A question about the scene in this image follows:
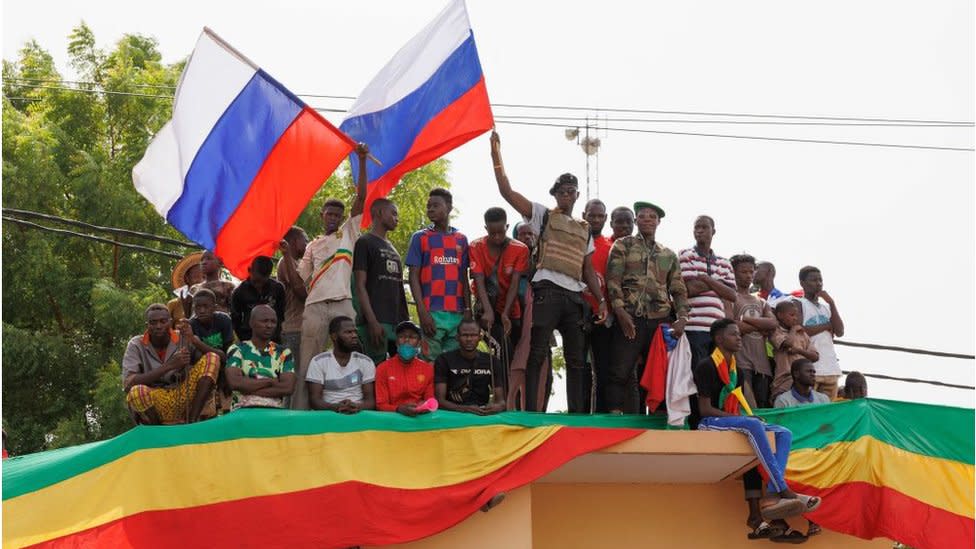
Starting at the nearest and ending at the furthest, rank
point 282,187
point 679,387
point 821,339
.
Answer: point 282,187, point 679,387, point 821,339

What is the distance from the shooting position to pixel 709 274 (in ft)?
39.8

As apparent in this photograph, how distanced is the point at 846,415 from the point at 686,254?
201cm

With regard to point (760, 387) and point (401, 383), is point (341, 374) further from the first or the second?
point (760, 387)

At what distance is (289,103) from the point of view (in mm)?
10883

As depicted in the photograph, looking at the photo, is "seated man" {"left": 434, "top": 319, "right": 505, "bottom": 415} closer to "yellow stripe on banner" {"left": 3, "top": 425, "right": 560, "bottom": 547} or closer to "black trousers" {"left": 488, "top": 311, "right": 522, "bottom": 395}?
"black trousers" {"left": 488, "top": 311, "right": 522, "bottom": 395}

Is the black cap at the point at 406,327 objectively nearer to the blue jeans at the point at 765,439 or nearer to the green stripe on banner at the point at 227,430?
the green stripe on banner at the point at 227,430

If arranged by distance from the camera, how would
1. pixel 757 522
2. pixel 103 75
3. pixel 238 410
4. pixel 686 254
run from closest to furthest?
pixel 238 410 < pixel 757 522 < pixel 686 254 < pixel 103 75

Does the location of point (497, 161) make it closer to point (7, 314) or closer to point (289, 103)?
point (289, 103)

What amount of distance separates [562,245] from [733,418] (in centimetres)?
200

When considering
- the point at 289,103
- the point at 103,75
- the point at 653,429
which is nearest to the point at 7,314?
the point at 103,75

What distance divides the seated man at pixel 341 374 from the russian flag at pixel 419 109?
4.66ft

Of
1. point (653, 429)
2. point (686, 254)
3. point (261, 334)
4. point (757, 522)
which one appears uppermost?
point (686, 254)

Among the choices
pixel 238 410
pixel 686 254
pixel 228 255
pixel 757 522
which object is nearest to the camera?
pixel 238 410

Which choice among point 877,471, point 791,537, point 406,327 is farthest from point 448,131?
point 877,471
